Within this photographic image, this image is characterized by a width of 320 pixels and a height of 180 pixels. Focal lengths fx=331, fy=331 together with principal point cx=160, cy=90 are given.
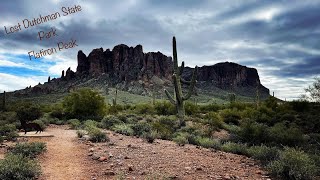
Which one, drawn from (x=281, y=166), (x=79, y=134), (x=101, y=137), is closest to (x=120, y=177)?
(x=281, y=166)

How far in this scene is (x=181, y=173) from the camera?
8008 mm

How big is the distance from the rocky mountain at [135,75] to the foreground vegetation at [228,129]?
8428 cm

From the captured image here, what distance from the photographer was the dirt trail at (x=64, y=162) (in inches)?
326

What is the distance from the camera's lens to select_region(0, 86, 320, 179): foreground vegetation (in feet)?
29.3

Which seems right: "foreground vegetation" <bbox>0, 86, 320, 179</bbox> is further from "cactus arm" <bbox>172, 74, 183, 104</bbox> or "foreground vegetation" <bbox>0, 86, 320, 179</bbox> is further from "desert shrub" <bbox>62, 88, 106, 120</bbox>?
"cactus arm" <bbox>172, 74, 183, 104</bbox>

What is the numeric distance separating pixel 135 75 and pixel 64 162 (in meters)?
125

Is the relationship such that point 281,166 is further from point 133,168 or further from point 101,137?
point 101,137

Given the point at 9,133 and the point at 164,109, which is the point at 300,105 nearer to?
the point at 164,109

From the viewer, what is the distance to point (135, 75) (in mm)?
135000

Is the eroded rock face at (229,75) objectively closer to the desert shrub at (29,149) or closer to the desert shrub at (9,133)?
the desert shrub at (9,133)

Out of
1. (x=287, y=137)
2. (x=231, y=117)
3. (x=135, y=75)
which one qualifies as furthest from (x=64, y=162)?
(x=135, y=75)

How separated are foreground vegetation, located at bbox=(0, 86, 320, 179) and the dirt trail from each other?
0.83 meters

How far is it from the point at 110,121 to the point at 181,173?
50.5 feet

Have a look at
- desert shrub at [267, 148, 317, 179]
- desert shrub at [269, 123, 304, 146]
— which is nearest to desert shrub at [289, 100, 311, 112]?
desert shrub at [269, 123, 304, 146]
